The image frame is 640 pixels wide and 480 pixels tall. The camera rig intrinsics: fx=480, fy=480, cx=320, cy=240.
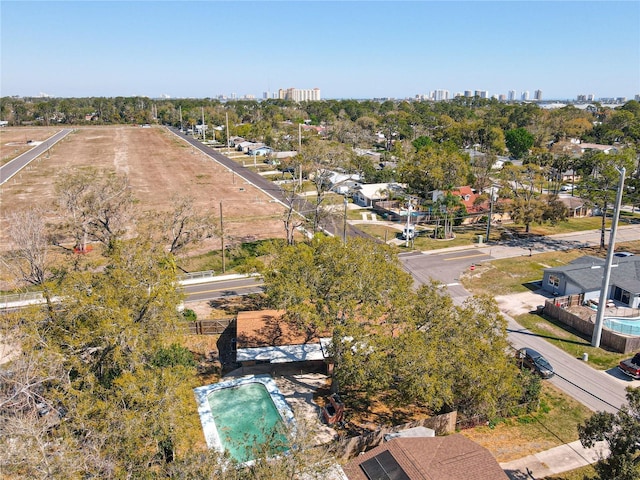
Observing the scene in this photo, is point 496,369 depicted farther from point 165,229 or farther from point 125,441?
point 165,229

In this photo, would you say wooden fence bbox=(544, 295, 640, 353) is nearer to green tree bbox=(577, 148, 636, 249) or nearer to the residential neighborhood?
the residential neighborhood

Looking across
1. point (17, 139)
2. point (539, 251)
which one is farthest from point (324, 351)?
point (17, 139)

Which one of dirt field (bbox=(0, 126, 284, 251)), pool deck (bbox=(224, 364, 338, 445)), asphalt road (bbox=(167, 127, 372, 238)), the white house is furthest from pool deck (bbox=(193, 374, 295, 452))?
the white house

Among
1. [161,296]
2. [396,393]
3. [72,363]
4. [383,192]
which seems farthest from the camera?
[383,192]

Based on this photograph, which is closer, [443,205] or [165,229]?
[165,229]

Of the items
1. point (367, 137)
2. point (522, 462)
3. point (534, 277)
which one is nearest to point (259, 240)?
point (534, 277)

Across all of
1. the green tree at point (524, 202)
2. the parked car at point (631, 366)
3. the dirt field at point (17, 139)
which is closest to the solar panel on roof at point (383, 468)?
the parked car at point (631, 366)

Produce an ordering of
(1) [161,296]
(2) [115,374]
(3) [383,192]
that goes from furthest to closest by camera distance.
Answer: (3) [383,192] < (1) [161,296] < (2) [115,374]
